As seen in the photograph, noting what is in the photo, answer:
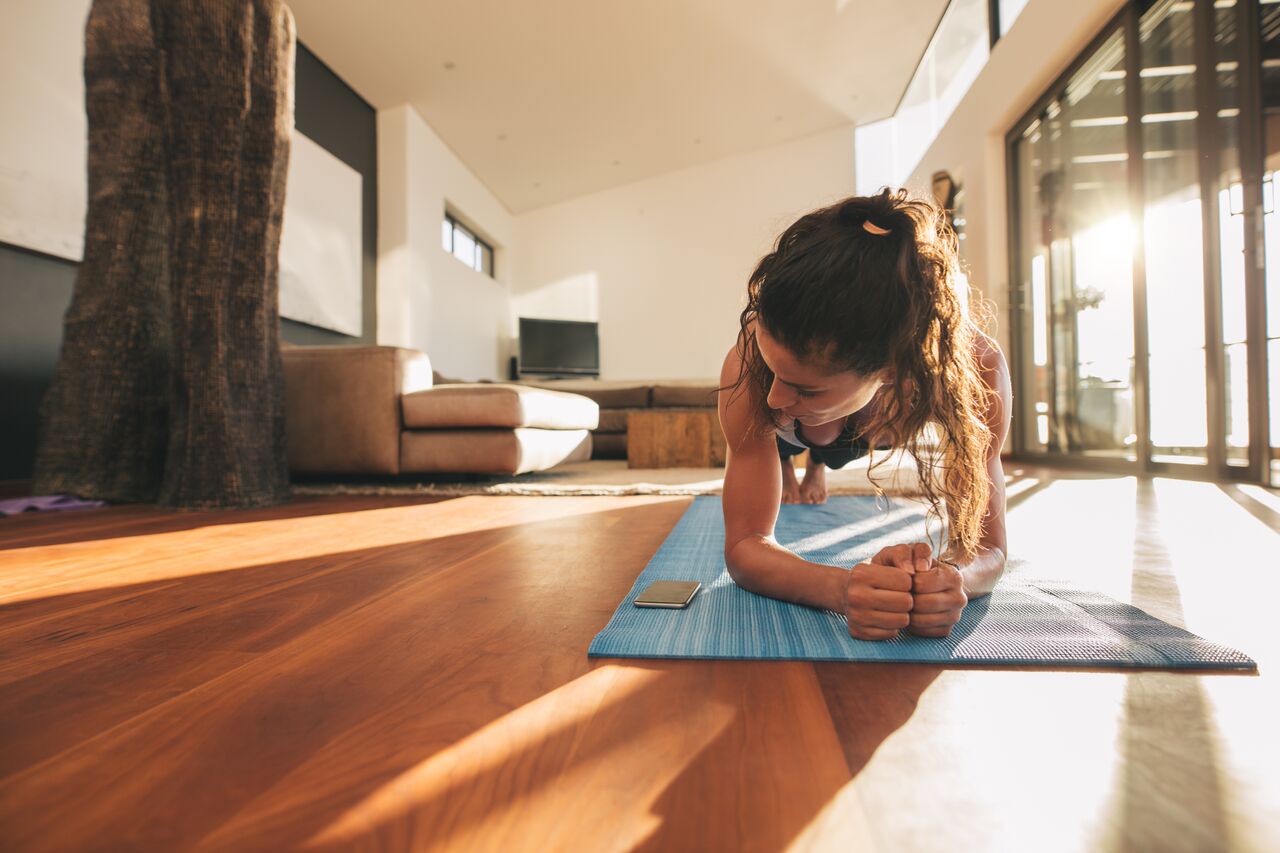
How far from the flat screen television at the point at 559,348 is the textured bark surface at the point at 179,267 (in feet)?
16.7

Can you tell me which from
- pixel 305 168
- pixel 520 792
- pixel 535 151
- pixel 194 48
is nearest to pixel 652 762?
pixel 520 792

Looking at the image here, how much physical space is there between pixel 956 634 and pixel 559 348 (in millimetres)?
7022

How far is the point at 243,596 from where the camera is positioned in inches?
38.5

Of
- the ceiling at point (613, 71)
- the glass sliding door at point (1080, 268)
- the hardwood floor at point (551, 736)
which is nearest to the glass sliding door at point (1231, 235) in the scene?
the glass sliding door at point (1080, 268)

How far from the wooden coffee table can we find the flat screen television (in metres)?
3.85

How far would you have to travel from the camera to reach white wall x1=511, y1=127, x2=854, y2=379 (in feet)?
24.9

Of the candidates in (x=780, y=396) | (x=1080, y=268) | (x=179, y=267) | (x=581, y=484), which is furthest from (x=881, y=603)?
(x=1080, y=268)


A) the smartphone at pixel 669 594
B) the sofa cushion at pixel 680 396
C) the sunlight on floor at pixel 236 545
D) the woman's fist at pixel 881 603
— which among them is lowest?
the sunlight on floor at pixel 236 545

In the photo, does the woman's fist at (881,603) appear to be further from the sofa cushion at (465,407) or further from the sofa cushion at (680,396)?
the sofa cushion at (680,396)

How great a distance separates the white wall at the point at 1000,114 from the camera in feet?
11.5

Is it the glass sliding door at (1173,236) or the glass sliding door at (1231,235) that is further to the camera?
the glass sliding door at (1173,236)

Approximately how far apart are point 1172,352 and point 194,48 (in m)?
4.28

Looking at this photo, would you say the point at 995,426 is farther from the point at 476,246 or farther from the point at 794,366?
the point at 476,246

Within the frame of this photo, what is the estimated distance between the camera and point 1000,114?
14.3 ft
